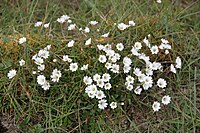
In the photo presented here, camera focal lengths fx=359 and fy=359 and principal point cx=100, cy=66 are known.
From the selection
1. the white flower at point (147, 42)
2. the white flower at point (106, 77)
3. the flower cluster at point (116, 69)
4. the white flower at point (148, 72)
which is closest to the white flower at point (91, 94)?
the flower cluster at point (116, 69)

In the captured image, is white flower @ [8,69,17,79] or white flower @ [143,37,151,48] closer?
white flower @ [8,69,17,79]

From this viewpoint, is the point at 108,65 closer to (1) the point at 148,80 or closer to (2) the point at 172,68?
(1) the point at 148,80

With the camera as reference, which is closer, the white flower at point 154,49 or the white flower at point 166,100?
the white flower at point 166,100

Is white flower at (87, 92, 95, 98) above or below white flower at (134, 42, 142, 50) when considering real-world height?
below

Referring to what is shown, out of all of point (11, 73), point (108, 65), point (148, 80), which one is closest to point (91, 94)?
point (108, 65)

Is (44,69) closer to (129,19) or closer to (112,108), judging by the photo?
(112,108)

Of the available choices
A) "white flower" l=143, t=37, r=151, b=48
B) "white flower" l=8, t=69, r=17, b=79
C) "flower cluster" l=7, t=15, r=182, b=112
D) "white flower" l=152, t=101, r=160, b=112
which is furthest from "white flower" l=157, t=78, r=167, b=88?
"white flower" l=8, t=69, r=17, b=79

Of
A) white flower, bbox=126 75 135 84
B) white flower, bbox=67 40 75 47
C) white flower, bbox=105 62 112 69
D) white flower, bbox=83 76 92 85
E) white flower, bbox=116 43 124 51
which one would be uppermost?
white flower, bbox=67 40 75 47

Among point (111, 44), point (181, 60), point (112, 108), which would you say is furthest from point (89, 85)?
point (181, 60)

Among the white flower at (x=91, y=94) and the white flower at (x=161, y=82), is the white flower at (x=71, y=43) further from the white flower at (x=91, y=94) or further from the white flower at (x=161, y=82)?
the white flower at (x=161, y=82)

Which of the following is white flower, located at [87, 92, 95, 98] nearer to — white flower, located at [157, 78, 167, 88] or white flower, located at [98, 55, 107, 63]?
white flower, located at [98, 55, 107, 63]

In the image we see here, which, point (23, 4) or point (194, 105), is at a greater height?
point (23, 4)
